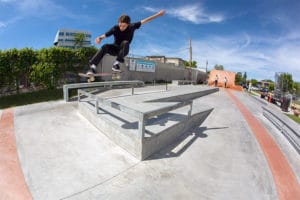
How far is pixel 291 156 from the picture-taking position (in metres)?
4.47

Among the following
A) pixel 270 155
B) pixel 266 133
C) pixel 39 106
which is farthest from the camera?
pixel 39 106

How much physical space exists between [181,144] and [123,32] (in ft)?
11.0

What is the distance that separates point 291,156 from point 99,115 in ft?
18.7

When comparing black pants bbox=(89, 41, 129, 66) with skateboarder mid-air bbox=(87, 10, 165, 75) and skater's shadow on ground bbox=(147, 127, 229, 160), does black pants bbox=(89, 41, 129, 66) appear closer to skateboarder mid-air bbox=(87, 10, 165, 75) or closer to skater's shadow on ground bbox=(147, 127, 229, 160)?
skateboarder mid-air bbox=(87, 10, 165, 75)

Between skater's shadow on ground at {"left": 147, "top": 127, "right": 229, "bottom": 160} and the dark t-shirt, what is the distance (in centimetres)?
295

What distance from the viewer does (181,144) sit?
14.9 ft

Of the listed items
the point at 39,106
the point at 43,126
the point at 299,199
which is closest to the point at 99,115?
the point at 43,126

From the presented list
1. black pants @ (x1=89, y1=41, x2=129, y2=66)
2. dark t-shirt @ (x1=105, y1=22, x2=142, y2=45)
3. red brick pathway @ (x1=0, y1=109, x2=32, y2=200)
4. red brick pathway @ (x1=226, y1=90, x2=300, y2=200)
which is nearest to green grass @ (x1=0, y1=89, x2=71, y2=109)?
red brick pathway @ (x1=0, y1=109, x2=32, y2=200)

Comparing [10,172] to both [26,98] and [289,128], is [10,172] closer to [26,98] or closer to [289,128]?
[26,98]

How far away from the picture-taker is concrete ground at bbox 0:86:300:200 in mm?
2779

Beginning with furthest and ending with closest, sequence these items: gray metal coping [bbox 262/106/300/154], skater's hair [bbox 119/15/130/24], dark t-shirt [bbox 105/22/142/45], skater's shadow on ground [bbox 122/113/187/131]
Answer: gray metal coping [bbox 262/106/300/154] → skater's shadow on ground [bbox 122/113/187/131] → dark t-shirt [bbox 105/22/142/45] → skater's hair [bbox 119/15/130/24]

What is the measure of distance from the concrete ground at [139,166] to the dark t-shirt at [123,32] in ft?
8.99

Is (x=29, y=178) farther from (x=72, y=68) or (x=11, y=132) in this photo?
(x=72, y=68)

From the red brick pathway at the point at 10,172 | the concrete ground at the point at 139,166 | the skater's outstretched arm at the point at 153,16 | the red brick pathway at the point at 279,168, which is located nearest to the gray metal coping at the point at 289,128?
A: the concrete ground at the point at 139,166
